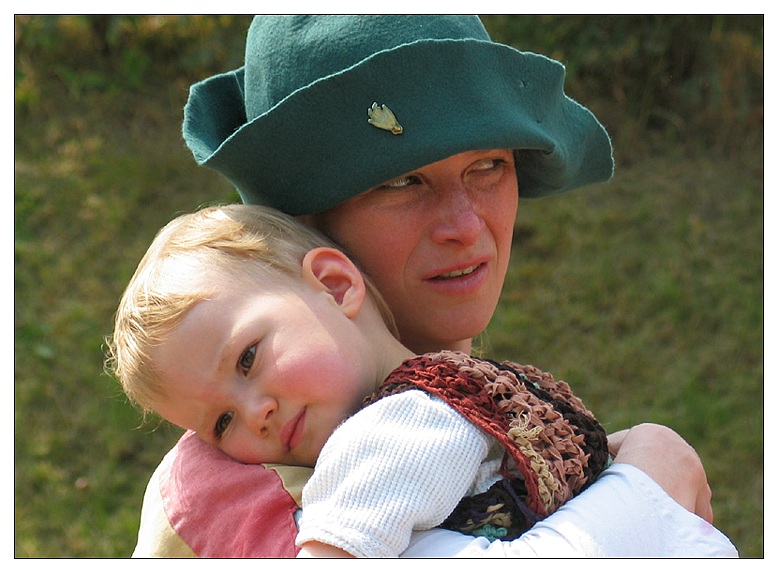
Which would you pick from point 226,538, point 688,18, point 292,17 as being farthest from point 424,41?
point 688,18

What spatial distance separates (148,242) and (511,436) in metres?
4.78

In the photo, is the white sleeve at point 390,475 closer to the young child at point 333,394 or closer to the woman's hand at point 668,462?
the young child at point 333,394

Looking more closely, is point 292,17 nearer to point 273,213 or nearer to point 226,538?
point 273,213

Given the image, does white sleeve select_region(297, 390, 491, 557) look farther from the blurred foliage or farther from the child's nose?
the blurred foliage

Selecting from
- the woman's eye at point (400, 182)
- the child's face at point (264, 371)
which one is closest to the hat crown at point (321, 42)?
the woman's eye at point (400, 182)

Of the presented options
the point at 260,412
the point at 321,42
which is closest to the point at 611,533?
the point at 260,412

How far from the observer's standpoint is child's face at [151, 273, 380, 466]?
1.85 meters

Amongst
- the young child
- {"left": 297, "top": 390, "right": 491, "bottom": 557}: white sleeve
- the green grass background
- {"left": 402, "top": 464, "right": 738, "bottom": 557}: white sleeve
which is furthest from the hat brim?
the green grass background

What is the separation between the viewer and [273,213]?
7.06ft

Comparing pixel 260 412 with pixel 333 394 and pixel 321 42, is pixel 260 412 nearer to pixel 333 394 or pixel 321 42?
pixel 333 394

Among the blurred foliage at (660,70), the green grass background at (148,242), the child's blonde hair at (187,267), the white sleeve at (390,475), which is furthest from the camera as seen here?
the blurred foliage at (660,70)

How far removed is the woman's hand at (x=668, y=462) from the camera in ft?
6.08

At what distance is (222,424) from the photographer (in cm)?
195

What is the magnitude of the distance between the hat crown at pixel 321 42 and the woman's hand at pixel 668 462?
0.92 metres
